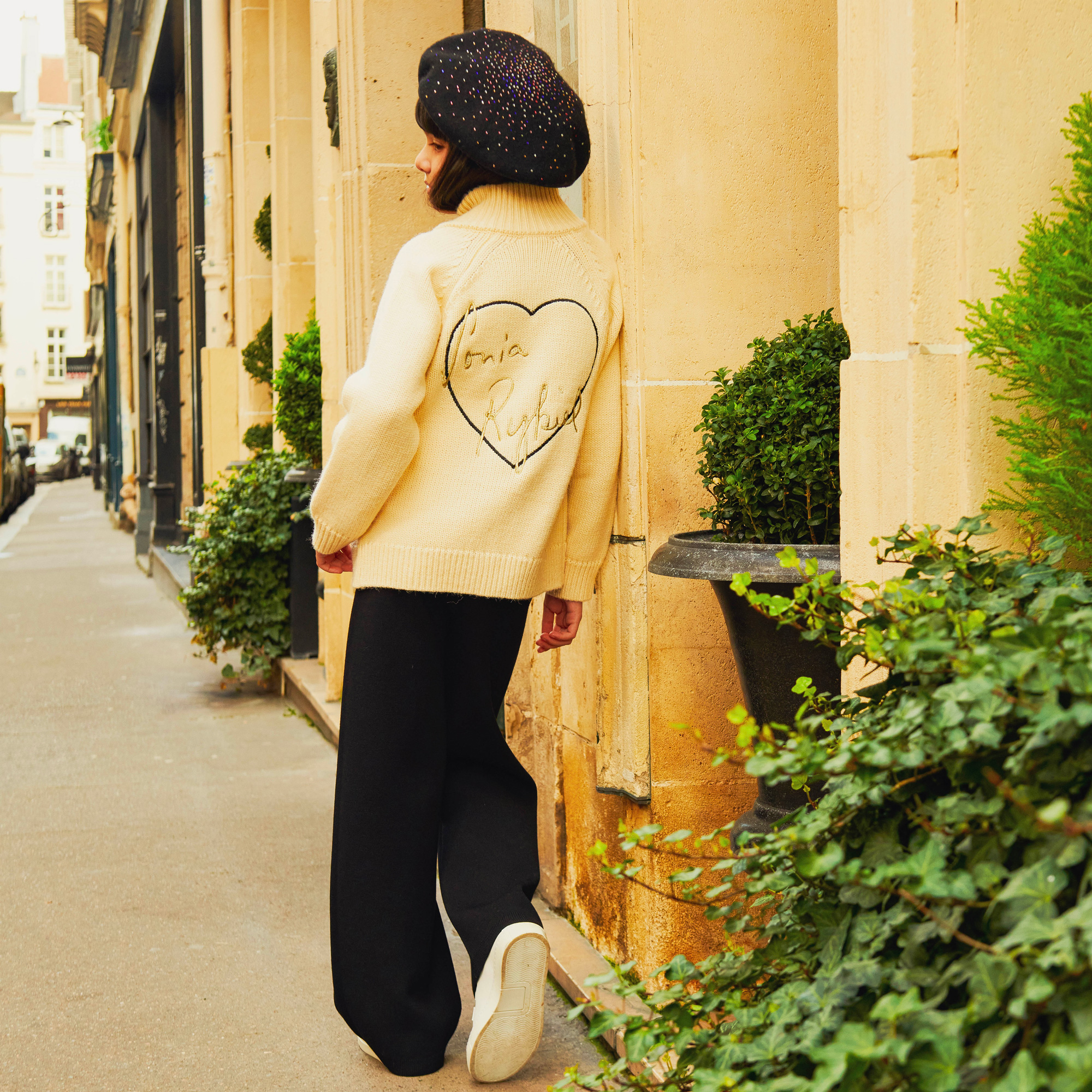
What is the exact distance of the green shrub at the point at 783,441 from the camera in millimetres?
2619

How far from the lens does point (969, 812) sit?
1.45 metres

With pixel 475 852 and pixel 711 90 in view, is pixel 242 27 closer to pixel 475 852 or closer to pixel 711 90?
pixel 711 90

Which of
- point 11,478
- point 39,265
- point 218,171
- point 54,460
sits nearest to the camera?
point 218,171

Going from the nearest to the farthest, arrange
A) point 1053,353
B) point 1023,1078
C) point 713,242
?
point 1023,1078, point 1053,353, point 713,242

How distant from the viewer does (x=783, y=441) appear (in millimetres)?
2631

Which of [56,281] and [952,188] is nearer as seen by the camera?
[952,188]

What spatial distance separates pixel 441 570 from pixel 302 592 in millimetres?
4704

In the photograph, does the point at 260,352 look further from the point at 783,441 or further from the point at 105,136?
the point at 105,136

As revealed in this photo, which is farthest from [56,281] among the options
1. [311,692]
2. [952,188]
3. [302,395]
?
[952,188]

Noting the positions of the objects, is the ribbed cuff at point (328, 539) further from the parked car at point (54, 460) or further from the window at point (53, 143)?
the window at point (53, 143)

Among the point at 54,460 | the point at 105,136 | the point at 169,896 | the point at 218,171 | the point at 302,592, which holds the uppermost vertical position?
the point at 105,136

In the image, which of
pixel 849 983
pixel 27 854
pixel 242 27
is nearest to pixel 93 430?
pixel 242 27

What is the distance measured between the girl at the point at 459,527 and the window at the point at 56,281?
7325 cm

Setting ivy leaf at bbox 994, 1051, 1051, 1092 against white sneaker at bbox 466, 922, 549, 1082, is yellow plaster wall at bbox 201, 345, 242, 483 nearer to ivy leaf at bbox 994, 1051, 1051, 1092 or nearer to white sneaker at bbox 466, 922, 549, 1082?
white sneaker at bbox 466, 922, 549, 1082
